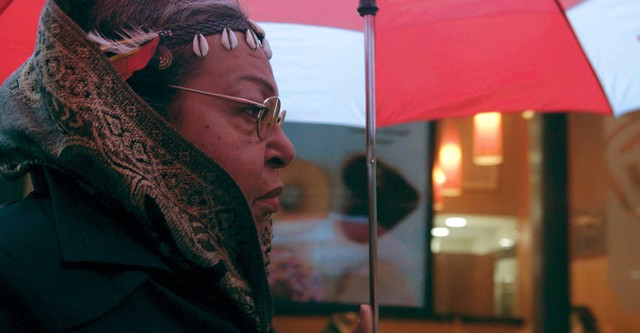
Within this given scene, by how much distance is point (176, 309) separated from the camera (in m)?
1.39

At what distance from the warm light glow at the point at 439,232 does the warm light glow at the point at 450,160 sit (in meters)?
0.30

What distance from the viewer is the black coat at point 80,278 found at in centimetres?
120

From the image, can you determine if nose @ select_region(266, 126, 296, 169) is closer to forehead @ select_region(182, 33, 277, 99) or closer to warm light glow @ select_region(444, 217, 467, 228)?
forehead @ select_region(182, 33, 277, 99)

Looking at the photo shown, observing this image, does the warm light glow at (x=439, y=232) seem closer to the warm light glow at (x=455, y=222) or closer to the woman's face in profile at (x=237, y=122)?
the warm light glow at (x=455, y=222)

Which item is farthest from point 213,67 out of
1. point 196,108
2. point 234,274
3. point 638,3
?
point 638,3

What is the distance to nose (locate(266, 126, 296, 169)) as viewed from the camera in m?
1.78

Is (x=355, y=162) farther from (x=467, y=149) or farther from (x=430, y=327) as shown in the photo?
(x=430, y=327)

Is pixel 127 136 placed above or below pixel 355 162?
below

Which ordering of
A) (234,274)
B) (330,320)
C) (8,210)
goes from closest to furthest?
(8,210), (234,274), (330,320)

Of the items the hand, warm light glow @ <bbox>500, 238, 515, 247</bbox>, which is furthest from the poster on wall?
the hand

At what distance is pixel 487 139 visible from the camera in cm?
644

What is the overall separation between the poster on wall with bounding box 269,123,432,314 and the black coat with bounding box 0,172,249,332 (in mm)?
4692

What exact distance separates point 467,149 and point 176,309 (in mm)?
5341

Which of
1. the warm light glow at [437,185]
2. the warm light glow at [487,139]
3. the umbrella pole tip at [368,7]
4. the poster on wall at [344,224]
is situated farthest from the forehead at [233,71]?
the warm light glow at [487,139]
